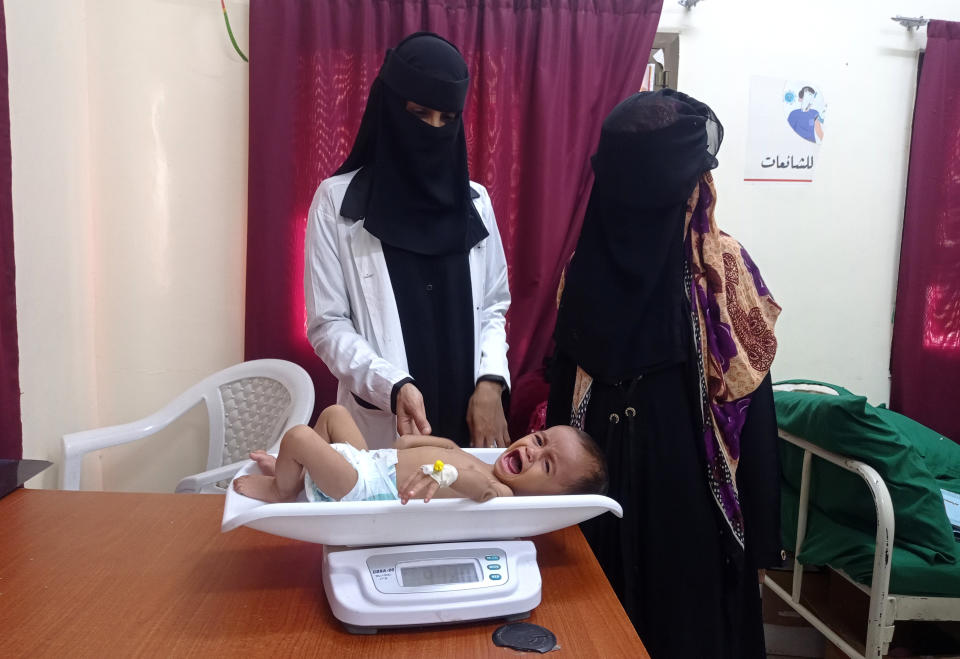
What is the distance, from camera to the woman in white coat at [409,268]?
4.99 ft

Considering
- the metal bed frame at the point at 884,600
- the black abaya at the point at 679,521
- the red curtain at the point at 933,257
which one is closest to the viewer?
the black abaya at the point at 679,521

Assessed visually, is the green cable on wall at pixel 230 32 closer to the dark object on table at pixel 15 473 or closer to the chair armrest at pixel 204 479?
the chair armrest at pixel 204 479

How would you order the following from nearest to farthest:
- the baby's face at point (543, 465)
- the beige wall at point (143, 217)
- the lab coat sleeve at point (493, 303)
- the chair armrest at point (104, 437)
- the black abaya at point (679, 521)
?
the baby's face at point (543, 465) → the black abaya at point (679, 521) → the lab coat sleeve at point (493, 303) → the chair armrest at point (104, 437) → the beige wall at point (143, 217)

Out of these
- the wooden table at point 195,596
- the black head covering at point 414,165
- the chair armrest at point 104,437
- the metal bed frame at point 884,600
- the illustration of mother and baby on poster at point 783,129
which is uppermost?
the illustration of mother and baby on poster at point 783,129

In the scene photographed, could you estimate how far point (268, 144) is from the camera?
2.30m

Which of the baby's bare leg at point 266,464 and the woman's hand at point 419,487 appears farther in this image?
the baby's bare leg at point 266,464

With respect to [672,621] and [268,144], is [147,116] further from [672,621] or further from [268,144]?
[672,621]

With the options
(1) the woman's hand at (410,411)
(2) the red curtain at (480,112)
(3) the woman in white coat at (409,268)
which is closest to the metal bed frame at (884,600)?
(3) the woman in white coat at (409,268)

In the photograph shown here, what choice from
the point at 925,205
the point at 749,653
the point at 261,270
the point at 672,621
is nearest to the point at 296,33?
the point at 261,270

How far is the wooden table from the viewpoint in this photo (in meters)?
0.81

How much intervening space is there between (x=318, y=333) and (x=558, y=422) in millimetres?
596

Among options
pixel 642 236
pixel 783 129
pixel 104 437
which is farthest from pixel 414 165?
pixel 783 129

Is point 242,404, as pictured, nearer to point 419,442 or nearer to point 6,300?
point 6,300

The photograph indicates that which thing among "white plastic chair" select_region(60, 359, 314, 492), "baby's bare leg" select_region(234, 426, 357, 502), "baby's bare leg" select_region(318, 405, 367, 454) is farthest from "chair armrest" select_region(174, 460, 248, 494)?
"baby's bare leg" select_region(234, 426, 357, 502)
